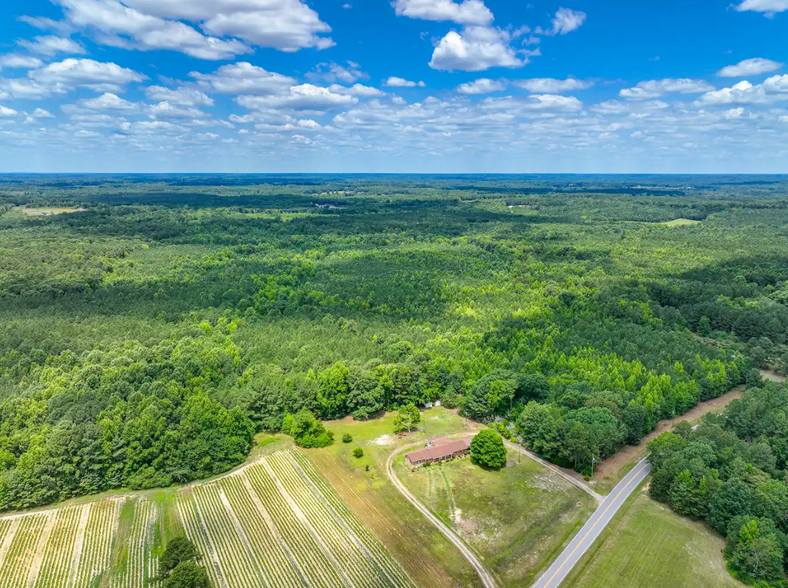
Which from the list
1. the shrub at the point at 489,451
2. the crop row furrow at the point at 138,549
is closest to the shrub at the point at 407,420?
the shrub at the point at 489,451

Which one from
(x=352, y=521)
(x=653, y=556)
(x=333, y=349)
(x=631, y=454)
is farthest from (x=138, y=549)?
(x=631, y=454)

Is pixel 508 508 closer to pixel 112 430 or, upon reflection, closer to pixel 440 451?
pixel 440 451

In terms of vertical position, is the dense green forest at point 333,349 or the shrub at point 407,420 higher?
the dense green forest at point 333,349

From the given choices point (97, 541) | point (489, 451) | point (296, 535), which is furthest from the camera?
point (489, 451)

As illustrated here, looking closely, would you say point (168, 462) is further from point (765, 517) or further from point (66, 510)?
point (765, 517)

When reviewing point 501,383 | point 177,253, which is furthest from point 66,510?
point 177,253

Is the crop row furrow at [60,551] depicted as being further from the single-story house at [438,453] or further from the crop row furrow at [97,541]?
the single-story house at [438,453]
